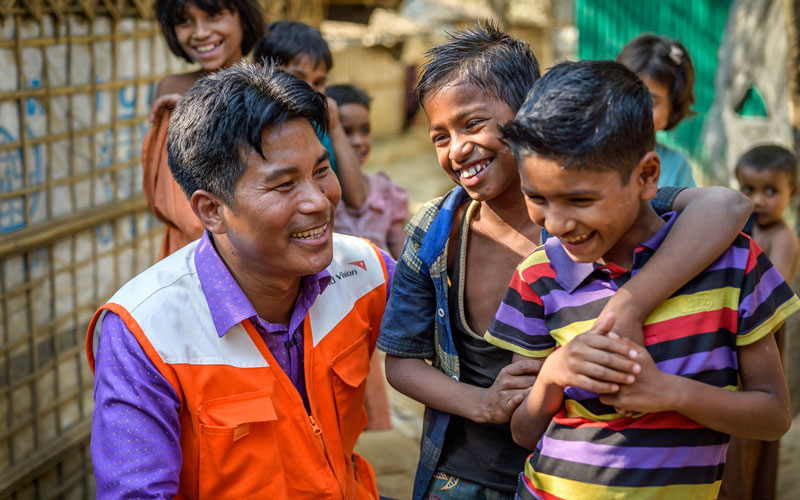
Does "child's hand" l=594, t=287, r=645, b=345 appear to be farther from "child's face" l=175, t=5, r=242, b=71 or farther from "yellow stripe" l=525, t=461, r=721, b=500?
"child's face" l=175, t=5, r=242, b=71

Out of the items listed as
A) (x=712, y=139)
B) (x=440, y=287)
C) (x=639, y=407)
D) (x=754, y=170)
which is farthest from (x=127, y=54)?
(x=712, y=139)

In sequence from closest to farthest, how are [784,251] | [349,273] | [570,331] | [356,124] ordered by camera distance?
[570,331] → [349,273] → [784,251] → [356,124]

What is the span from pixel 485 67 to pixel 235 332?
2.89 feet

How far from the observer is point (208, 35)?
10.0 ft

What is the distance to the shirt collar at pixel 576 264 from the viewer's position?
1598mm

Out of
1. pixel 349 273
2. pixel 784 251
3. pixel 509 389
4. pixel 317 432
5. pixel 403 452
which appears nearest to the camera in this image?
pixel 509 389

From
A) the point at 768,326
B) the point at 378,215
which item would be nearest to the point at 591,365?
the point at 768,326

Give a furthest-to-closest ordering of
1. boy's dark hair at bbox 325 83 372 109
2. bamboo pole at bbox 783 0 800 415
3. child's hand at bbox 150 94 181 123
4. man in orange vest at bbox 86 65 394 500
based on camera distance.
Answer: bamboo pole at bbox 783 0 800 415 → boy's dark hair at bbox 325 83 372 109 → child's hand at bbox 150 94 181 123 → man in orange vest at bbox 86 65 394 500

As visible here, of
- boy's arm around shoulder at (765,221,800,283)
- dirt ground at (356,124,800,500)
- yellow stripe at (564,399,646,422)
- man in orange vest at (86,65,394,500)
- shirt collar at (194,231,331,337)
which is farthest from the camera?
dirt ground at (356,124,800,500)

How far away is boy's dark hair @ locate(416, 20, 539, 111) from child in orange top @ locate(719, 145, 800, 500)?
1.50 m

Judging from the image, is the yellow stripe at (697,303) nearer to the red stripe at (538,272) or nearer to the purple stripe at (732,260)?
the purple stripe at (732,260)

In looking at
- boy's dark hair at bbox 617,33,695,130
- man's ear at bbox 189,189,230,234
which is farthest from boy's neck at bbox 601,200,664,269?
boy's dark hair at bbox 617,33,695,130

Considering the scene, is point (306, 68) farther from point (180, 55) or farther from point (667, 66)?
point (667, 66)

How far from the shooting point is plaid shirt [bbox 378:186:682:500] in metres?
1.95
